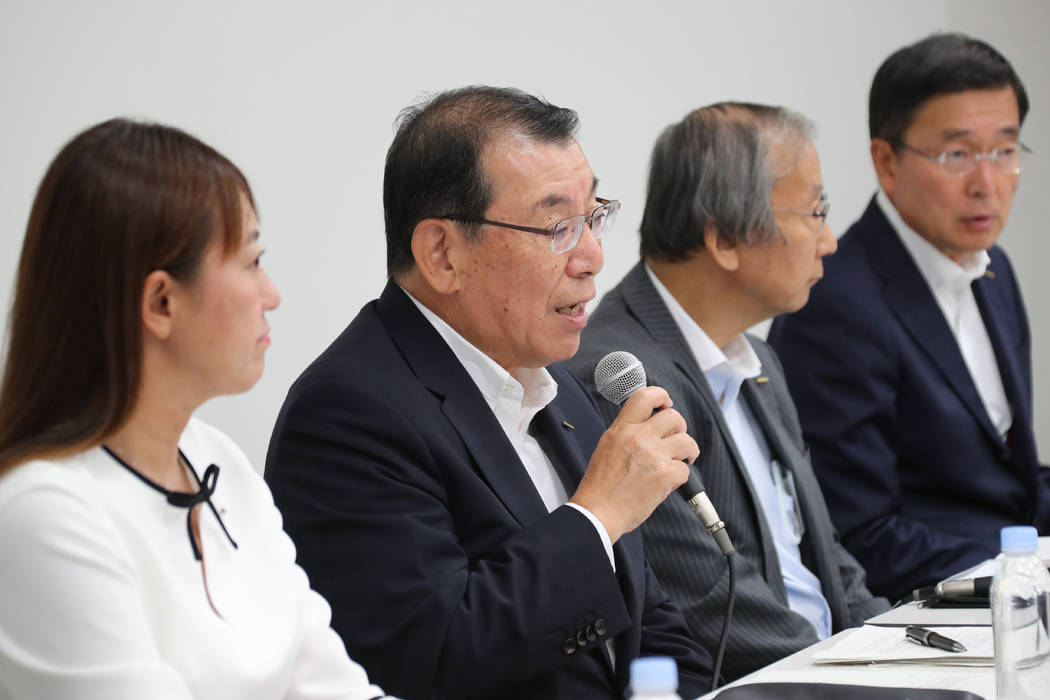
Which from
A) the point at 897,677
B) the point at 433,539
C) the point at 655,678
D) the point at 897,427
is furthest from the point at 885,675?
the point at 897,427

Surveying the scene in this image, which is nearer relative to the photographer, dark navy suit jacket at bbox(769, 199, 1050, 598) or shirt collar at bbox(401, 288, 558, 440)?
shirt collar at bbox(401, 288, 558, 440)

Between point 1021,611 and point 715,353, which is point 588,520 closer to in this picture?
point 1021,611

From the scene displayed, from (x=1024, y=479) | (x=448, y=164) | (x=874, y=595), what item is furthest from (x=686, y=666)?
(x=1024, y=479)

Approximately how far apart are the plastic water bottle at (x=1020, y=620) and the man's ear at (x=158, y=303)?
1.12 metres

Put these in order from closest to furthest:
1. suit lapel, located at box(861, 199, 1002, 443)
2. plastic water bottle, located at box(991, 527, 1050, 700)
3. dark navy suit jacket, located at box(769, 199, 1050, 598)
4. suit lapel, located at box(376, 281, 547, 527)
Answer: plastic water bottle, located at box(991, 527, 1050, 700)
suit lapel, located at box(376, 281, 547, 527)
dark navy suit jacket, located at box(769, 199, 1050, 598)
suit lapel, located at box(861, 199, 1002, 443)

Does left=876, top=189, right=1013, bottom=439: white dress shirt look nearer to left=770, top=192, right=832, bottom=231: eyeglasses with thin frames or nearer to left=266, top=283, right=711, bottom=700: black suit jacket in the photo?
left=770, top=192, right=832, bottom=231: eyeglasses with thin frames

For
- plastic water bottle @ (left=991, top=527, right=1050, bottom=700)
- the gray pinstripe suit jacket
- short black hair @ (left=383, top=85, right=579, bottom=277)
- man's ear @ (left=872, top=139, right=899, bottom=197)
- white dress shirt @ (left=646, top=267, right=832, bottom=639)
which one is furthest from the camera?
man's ear @ (left=872, top=139, right=899, bottom=197)

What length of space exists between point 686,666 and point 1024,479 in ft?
5.35

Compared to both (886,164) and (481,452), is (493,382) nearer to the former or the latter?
(481,452)

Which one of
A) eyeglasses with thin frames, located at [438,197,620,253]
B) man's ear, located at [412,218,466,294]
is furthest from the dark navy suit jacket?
man's ear, located at [412,218,466,294]

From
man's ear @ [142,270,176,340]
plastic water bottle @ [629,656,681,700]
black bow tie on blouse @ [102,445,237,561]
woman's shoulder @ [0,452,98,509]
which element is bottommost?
plastic water bottle @ [629,656,681,700]

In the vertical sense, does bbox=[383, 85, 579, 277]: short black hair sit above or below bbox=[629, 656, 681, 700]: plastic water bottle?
above

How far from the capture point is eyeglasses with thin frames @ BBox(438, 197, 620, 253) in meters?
2.11

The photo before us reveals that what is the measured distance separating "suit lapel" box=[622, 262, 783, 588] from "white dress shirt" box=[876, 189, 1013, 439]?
1093mm
